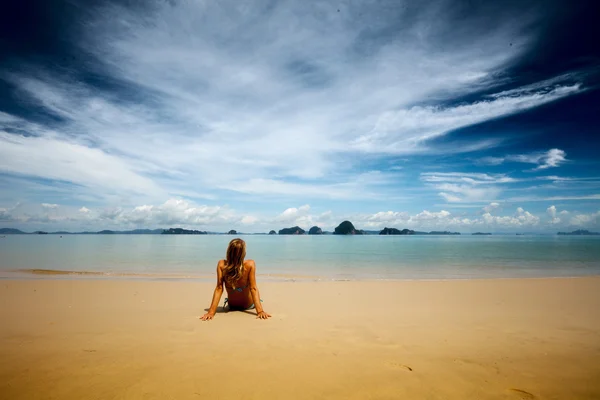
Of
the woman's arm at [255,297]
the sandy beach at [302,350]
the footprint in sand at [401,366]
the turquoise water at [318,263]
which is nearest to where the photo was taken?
the sandy beach at [302,350]

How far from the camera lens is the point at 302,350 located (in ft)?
15.9

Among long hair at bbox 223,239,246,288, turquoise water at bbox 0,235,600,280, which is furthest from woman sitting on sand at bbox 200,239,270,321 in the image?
turquoise water at bbox 0,235,600,280

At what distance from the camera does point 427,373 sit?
3.99m

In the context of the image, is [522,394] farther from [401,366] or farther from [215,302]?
[215,302]

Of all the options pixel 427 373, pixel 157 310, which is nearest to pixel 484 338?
pixel 427 373

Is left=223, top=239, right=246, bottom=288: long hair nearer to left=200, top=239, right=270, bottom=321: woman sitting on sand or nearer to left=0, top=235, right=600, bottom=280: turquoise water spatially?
left=200, top=239, right=270, bottom=321: woman sitting on sand

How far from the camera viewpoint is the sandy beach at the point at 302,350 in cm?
360

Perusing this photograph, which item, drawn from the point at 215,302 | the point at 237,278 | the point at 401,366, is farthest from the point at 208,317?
the point at 401,366

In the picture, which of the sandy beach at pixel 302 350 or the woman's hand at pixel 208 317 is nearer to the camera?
the sandy beach at pixel 302 350

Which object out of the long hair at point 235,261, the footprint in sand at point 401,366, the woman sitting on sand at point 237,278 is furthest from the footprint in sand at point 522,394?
the long hair at point 235,261

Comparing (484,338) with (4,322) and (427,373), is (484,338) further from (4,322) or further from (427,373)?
(4,322)

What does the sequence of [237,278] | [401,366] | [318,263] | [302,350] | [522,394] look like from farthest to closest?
[318,263] < [237,278] < [302,350] < [401,366] < [522,394]

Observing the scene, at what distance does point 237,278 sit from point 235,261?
Answer: 424 millimetres

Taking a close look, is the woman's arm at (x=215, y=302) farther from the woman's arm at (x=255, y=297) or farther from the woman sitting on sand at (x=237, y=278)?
the woman's arm at (x=255, y=297)
